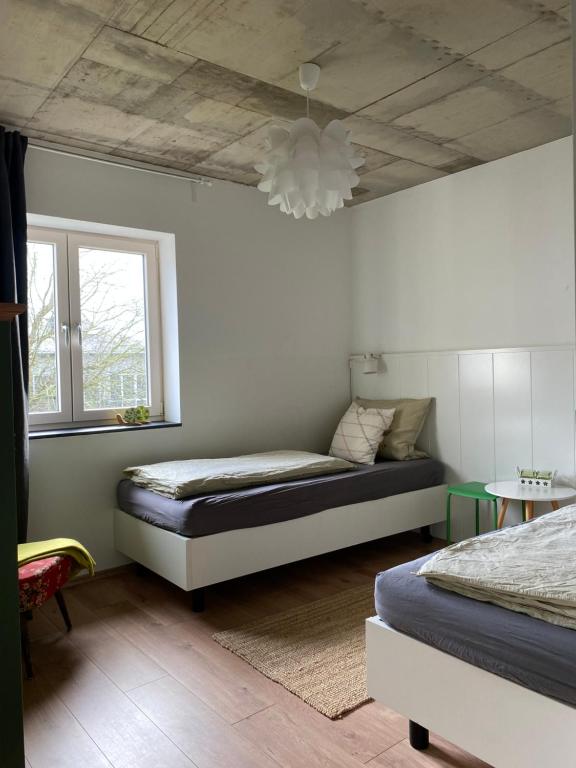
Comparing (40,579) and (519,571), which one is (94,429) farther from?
(519,571)

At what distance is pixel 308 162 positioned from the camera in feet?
7.25

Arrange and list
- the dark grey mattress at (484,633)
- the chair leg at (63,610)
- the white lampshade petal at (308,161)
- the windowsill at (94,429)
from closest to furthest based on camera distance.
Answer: the dark grey mattress at (484,633), the white lampshade petal at (308,161), the chair leg at (63,610), the windowsill at (94,429)

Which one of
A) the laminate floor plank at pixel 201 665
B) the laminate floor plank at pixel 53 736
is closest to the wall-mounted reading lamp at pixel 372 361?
the laminate floor plank at pixel 201 665

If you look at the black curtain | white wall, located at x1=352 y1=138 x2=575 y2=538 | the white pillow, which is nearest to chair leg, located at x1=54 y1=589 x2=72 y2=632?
the black curtain

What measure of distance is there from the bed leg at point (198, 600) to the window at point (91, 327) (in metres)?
1.29

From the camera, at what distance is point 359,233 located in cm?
450

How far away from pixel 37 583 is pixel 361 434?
2205 mm

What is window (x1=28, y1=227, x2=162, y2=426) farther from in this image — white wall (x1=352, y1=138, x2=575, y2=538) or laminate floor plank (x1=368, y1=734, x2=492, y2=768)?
laminate floor plank (x1=368, y1=734, x2=492, y2=768)

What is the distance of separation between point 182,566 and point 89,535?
2.82ft

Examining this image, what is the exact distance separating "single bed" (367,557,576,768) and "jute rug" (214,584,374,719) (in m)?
0.36

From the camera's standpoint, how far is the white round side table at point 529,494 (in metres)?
Answer: 3.03

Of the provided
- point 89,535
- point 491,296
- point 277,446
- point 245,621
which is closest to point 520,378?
point 491,296

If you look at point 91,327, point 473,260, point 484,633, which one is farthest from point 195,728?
point 473,260

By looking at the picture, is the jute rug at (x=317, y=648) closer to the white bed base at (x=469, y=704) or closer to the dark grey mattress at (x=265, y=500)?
the white bed base at (x=469, y=704)
